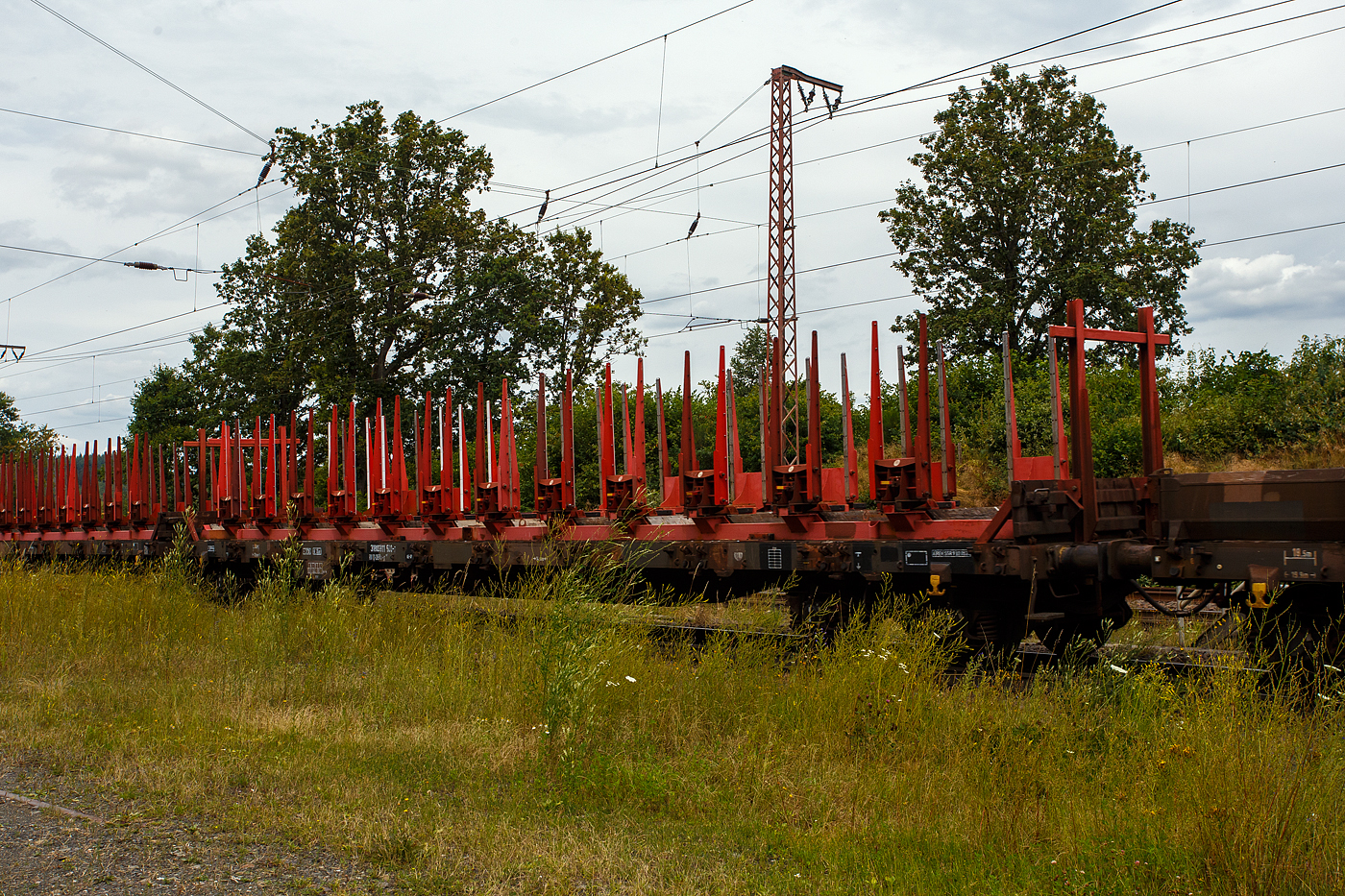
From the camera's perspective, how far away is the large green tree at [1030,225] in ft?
102

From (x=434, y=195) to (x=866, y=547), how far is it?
33.3m

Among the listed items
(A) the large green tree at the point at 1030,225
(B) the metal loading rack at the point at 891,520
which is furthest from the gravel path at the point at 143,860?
(A) the large green tree at the point at 1030,225

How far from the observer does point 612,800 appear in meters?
5.14

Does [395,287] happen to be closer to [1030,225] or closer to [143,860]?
[1030,225]

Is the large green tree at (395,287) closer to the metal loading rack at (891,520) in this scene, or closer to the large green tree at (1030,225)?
the large green tree at (1030,225)

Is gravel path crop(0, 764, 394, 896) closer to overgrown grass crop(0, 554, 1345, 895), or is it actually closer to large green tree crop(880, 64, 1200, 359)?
overgrown grass crop(0, 554, 1345, 895)

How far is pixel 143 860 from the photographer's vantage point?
14.5 feet

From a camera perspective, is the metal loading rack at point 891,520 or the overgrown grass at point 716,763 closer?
the overgrown grass at point 716,763

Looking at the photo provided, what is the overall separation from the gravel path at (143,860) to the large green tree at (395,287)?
32.0 meters

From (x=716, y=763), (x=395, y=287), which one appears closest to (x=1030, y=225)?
(x=395, y=287)

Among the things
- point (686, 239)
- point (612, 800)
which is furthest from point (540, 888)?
point (686, 239)

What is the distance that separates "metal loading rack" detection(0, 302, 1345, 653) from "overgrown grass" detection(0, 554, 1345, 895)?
657 mm

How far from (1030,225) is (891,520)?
2719cm

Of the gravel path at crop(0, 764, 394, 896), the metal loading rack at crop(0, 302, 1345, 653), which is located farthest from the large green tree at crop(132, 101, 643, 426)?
the gravel path at crop(0, 764, 394, 896)
